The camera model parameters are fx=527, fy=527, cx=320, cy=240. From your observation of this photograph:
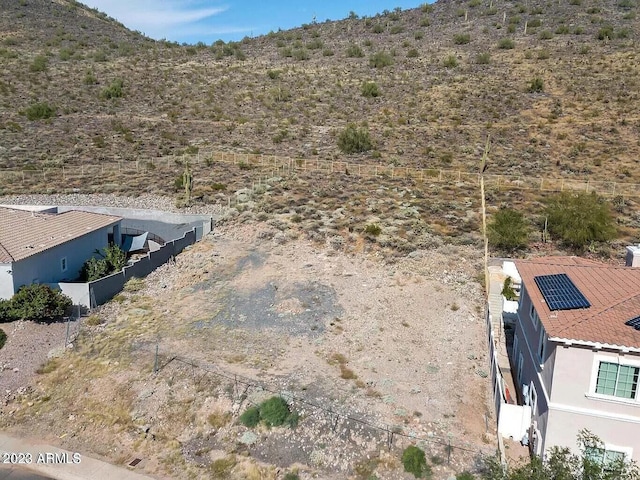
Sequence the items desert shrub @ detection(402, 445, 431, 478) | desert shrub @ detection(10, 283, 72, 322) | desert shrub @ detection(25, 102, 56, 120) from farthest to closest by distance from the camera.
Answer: desert shrub @ detection(25, 102, 56, 120)
desert shrub @ detection(10, 283, 72, 322)
desert shrub @ detection(402, 445, 431, 478)

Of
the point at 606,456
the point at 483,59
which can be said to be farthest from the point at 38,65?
the point at 606,456

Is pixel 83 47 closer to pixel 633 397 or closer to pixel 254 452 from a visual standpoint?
pixel 254 452

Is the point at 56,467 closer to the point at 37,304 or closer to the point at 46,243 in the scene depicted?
the point at 37,304

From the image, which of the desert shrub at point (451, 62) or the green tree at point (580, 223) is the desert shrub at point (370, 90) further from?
the green tree at point (580, 223)

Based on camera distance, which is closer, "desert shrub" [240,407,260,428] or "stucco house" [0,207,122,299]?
"desert shrub" [240,407,260,428]

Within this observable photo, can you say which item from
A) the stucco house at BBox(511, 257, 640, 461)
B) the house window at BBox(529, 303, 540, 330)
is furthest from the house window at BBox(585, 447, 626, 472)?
the house window at BBox(529, 303, 540, 330)

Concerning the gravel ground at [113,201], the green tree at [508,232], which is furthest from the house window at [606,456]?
the gravel ground at [113,201]

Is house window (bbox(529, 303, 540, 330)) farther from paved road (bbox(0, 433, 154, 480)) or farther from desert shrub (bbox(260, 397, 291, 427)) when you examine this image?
paved road (bbox(0, 433, 154, 480))
